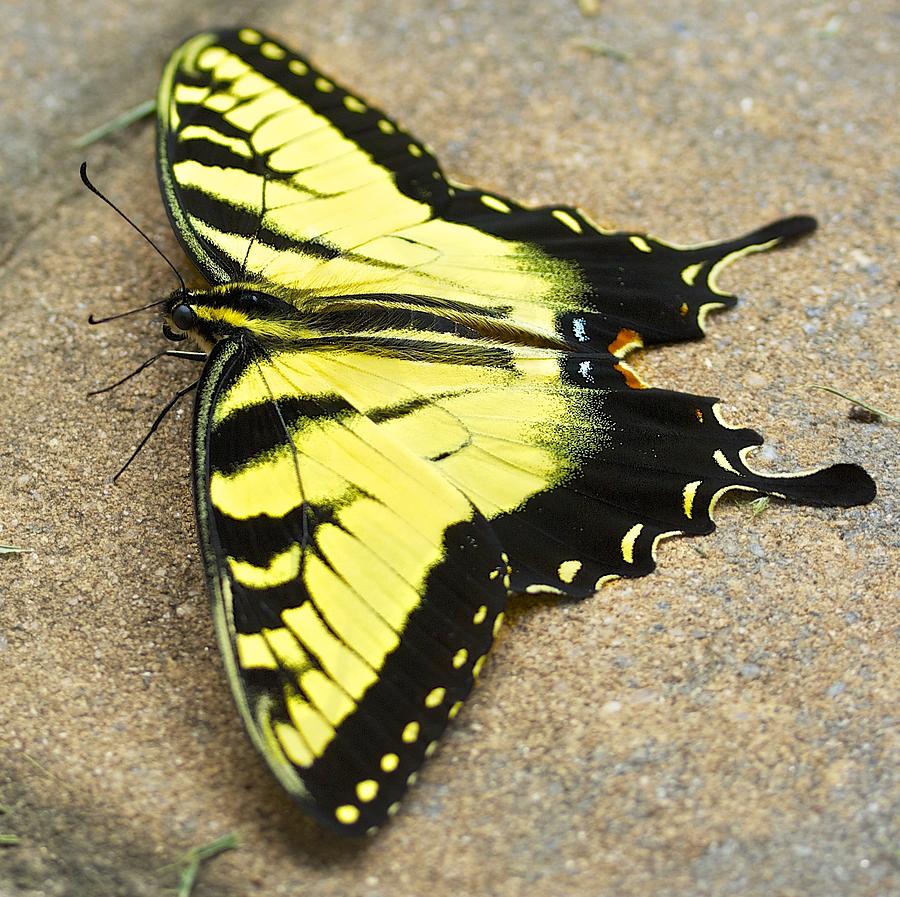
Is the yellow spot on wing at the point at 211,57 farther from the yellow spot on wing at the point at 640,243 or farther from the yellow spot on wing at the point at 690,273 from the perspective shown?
the yellow spot on wing at the point at 690,273

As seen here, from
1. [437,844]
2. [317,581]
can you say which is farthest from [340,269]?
[437,844]

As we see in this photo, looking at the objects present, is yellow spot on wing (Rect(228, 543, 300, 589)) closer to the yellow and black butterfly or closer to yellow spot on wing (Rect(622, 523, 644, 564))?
the yellow and black butterfly

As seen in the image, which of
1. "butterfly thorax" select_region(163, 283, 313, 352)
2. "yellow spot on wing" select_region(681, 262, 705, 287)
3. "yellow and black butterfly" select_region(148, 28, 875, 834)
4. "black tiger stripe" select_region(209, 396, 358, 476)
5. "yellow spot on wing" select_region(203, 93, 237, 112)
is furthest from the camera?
"yellow spot on wing" select_region(203, 93, 237, 112)

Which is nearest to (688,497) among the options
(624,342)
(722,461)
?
(722,461)

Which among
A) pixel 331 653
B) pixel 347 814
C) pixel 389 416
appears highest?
pixel 389 416

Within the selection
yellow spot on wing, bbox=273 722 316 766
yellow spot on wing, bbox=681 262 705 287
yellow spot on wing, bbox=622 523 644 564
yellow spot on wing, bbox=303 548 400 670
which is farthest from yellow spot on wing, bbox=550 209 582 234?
yellow spot on wing, bbox=273 722 316 766

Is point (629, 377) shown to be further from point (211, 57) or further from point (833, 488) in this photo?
point (211, 57)
